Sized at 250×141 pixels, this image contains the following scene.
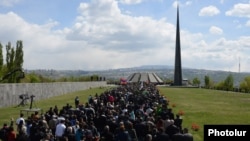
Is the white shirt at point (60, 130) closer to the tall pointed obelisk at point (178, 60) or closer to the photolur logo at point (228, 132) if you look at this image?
the photolur logo at point (228, 132)

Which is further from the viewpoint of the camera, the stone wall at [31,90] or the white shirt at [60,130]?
the stone wall at [31,90]

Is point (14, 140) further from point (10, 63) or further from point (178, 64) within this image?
point (178, 64)

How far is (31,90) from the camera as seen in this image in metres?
56.7

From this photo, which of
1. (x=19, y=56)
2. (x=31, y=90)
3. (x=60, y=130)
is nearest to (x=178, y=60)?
(x=19, y=56)

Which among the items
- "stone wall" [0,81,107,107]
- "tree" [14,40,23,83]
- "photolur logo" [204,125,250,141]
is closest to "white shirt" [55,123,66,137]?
"photolur logo" [204,125,250,141]

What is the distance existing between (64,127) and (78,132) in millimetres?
1254

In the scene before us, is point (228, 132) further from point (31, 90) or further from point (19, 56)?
point (19, 56)

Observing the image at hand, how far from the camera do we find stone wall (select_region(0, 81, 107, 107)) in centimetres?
4757

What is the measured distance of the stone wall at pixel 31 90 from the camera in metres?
47.6

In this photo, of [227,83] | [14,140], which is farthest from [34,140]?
[227,83]

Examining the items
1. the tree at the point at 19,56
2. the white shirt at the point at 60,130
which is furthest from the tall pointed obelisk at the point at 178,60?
the white shirt at the point at 60,130

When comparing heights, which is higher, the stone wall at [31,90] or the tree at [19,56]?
the tree at [19,56]

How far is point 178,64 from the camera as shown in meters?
114

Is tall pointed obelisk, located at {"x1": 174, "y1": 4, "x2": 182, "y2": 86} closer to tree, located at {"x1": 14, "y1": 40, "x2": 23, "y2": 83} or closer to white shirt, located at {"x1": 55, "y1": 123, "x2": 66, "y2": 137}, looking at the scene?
tree, located at {"x1": 14, "y1": 40, "x2": 23, "y2": 83}
